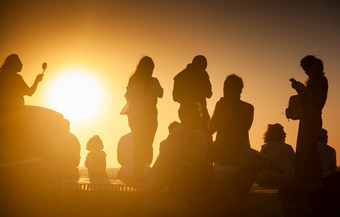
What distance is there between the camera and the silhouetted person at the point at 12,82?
7461 mm

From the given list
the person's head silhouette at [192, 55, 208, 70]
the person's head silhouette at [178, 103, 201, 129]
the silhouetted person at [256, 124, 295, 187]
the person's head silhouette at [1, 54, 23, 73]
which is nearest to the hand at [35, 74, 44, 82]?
the person's head silhouette at [1, 54, 23, 73]

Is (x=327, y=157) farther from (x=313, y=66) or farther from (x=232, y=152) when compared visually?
(x=232, y=152)

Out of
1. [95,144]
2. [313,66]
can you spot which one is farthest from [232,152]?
[95,144]

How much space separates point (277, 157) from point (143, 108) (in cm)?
318

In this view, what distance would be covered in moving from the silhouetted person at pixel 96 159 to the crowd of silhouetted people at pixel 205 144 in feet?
0.09

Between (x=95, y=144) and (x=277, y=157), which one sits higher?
(x=95, y=144)

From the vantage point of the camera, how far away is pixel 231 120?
243 inches

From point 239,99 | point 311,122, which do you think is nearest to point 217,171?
point 239,99

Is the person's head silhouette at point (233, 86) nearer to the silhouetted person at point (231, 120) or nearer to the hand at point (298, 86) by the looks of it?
the silhouetted person at point (231, 120)

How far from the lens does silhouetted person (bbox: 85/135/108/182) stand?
9.47 meters

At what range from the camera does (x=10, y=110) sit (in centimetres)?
632

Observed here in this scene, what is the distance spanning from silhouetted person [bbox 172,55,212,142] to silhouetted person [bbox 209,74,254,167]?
93 centimetres

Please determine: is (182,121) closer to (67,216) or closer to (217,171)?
(217,171)

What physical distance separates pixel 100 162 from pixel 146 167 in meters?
2.43
